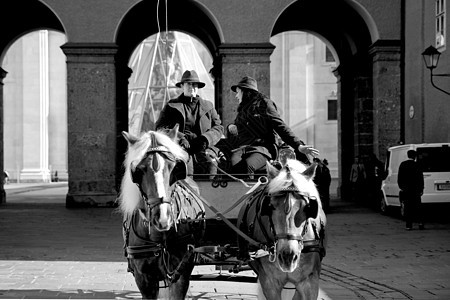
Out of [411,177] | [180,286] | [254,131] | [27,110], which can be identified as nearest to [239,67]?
[411,177]

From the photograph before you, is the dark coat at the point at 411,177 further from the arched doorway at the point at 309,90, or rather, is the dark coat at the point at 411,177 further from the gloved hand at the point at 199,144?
the arched doorway at the point at 309,90

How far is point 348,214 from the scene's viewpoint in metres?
20.2

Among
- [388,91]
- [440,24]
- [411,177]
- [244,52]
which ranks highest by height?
[440,24]

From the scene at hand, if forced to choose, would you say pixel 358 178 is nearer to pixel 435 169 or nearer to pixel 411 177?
pixel 435 169

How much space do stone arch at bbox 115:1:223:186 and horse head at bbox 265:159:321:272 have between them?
17.5 meters

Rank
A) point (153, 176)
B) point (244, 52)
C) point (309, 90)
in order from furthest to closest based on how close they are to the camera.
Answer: point (309, 90) → point (244, 52) → point (153, 176)

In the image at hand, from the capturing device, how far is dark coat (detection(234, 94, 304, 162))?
302 inches

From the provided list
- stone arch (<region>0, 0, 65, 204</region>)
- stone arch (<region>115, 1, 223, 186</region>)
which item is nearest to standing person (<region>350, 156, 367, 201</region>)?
stone arch (<region>115, 1, 223, 186</region>)

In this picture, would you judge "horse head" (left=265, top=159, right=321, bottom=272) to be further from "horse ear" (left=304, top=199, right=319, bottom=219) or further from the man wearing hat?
the man wearing hat

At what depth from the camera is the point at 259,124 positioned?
7770 millimetres

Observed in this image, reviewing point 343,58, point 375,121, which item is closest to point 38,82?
point 343,58

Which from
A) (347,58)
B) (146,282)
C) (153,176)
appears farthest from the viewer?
(347,58)

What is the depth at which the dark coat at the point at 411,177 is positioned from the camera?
54.3ft

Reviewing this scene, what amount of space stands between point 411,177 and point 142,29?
45.9 ft
